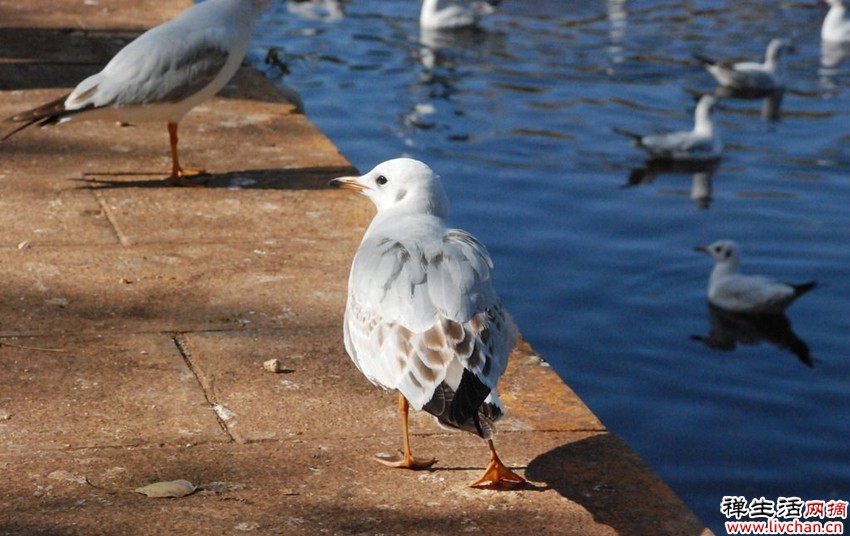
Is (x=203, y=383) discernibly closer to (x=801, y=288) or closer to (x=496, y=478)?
(x=496, y=478)

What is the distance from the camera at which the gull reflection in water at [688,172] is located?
35.9 ft

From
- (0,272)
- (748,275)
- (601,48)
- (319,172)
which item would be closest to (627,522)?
(0,272)

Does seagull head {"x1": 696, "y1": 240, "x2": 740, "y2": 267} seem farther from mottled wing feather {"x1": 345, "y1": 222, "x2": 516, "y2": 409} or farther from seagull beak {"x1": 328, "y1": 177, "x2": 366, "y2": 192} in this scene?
mottled wing feather {"x1": 345, "y1": 222, "x2": 516, "y2": 409}

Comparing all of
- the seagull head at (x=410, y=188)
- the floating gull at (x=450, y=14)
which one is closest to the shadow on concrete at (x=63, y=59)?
the seagull head at (x=410, y=188)

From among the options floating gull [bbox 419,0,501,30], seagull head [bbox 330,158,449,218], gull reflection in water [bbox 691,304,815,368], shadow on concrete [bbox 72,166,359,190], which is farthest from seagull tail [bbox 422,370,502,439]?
floating gull [bbox 419,0,501,30]

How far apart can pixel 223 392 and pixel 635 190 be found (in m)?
7.10

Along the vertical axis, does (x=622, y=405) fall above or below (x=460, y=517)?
below

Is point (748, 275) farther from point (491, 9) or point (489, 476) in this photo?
point (491, 9)

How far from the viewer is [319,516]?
3.44 metres

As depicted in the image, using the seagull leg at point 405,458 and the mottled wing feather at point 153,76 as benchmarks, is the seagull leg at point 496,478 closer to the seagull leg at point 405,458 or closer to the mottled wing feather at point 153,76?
the seagull leg at point 405,458

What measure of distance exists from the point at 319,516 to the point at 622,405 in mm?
3958

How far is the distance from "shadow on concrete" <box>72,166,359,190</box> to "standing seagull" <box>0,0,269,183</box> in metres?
0.11

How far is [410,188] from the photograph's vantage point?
4.26 metres

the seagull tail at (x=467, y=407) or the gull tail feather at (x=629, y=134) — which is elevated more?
the seagull tail at (x=467, y=407)
